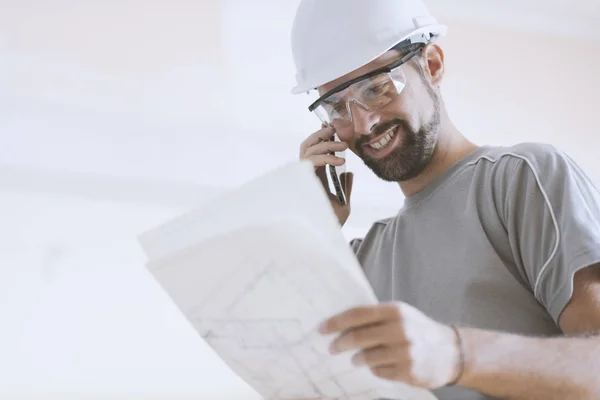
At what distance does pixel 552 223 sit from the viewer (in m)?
1.02

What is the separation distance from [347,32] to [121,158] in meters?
1.14

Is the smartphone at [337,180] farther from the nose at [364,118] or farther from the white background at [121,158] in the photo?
the white background at [121,158]

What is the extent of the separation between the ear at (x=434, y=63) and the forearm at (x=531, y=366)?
25.1 inches

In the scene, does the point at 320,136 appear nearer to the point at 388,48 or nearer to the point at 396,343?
the point at 388,48

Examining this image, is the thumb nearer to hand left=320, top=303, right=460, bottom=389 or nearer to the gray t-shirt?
the gray t-shirt

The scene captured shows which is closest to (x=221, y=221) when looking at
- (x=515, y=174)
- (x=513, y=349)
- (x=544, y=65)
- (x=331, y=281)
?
(x=331, y=281)

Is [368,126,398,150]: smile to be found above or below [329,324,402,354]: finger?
above

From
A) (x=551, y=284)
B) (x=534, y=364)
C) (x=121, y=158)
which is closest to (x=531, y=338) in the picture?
(x=534, y=364)

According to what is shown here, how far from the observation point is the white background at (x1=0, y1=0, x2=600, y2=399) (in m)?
2.09

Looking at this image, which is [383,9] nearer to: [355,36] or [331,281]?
[355,36]

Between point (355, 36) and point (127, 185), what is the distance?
1.14 meters

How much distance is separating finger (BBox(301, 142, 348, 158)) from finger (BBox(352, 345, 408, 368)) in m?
0.68

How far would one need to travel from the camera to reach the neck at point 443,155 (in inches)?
53.2

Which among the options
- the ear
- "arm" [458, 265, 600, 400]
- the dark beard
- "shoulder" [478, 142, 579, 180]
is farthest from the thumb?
"arm" [458, 265, 600, 400]
